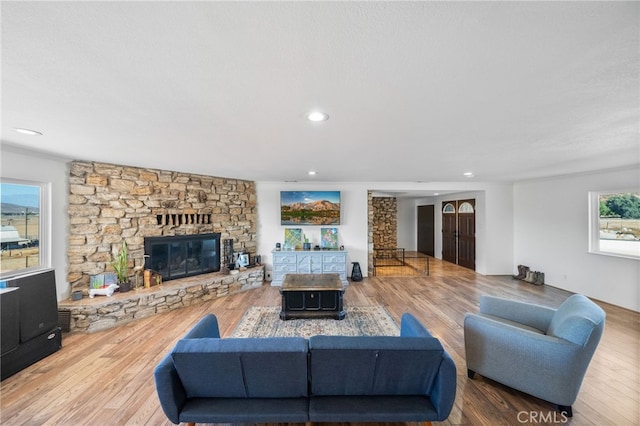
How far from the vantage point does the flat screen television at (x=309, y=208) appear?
5.85 metres

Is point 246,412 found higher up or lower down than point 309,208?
lower down

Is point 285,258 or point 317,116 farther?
point 285,258

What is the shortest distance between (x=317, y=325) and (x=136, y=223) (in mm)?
3439

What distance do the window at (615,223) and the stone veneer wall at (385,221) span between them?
537 centimetres

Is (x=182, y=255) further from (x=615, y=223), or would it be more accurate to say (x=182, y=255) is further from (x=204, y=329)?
(x=615, y=223)

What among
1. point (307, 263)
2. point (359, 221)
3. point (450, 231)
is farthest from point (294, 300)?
point (450, 231)

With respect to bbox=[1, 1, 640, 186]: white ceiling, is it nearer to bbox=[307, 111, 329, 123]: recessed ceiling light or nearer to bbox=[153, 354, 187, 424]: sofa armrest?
bbox=[307, 111, 329, 123]: recessed ceiling light

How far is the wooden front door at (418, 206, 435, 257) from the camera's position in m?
8.87

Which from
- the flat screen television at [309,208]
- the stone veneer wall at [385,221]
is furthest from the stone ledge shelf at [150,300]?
the stone veneer wall at [385,221]

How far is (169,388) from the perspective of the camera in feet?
5.19

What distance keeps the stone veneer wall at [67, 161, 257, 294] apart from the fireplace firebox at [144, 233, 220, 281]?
0.41 ft

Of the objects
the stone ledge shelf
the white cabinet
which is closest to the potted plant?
the stone ledge shelf

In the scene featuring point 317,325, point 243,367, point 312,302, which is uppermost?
point 243,367

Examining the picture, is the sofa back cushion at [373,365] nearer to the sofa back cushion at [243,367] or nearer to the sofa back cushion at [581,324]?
the sofa back cushion at [243,367]
